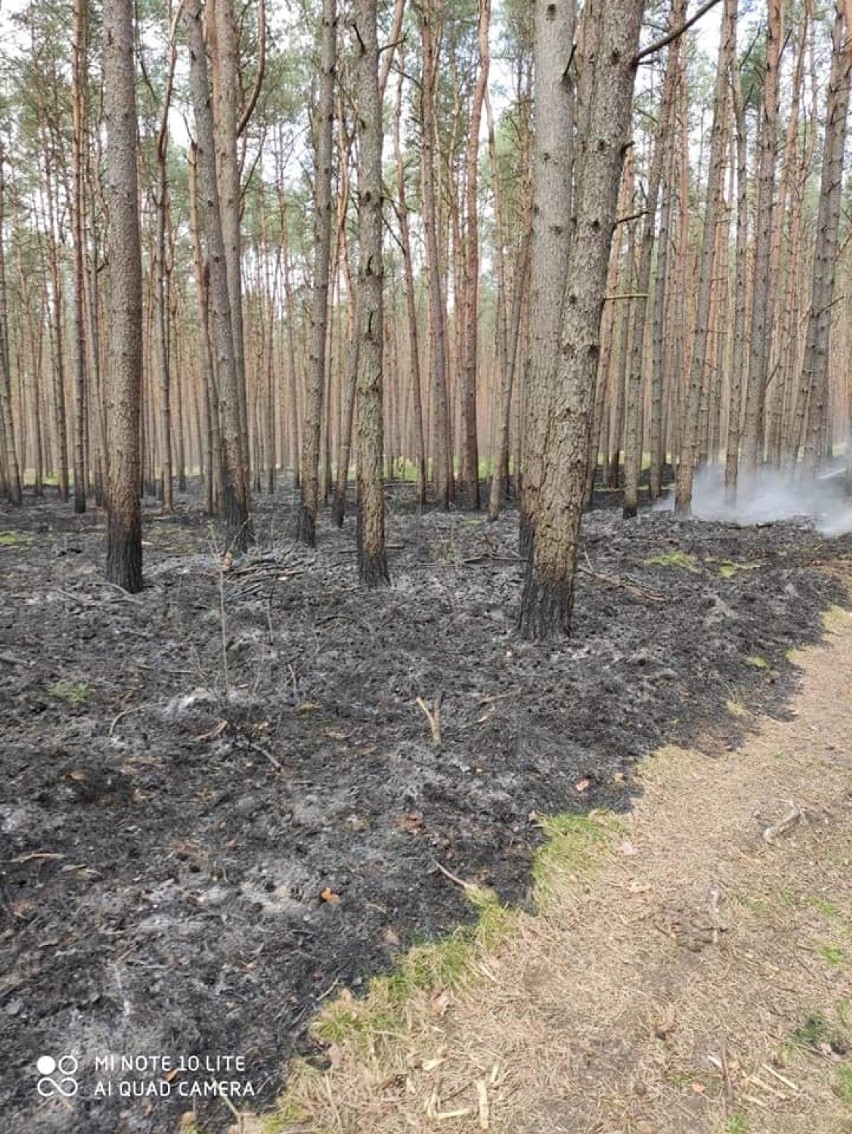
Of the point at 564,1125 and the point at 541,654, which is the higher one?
the point at 541,654

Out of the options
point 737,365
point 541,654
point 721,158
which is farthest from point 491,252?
point 541,654

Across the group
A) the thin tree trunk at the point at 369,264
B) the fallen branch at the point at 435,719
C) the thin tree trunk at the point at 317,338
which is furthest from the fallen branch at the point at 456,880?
the thin tree trunk at the point at 317,338

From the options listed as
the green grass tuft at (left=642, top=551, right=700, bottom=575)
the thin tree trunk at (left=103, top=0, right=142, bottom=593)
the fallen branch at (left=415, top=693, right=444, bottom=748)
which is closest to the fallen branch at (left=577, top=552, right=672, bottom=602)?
the green grass tuft at (left=642, top=551, right=700, bottom=575)

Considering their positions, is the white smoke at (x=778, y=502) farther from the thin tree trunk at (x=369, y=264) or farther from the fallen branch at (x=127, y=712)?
the fallen branch at (x=127, y=712)

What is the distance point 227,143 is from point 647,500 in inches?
370

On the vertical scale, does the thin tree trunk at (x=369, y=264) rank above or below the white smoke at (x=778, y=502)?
above

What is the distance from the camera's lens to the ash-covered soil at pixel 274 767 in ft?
6.28

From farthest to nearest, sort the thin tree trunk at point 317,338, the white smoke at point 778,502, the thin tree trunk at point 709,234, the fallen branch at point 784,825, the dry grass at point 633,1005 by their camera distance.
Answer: the white smoke at point 778,502
the thin tree trunk at point 709,234
the thin tree trunk at point 317,338
the fallen branch at point 784,825
the dry grass at point 633,1005

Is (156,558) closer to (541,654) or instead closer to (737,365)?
(541,654)

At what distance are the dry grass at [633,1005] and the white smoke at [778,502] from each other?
733 centimetres

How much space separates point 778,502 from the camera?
11.5 m

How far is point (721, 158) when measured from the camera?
8812 millimetres

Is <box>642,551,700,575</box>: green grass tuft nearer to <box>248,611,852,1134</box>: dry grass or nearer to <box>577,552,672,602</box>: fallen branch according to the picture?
<box>577,552,672,602</box>: fallen branch

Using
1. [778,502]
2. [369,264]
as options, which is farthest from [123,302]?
[778,502]
